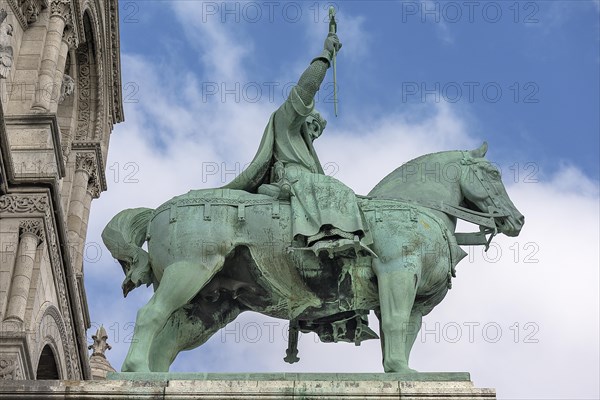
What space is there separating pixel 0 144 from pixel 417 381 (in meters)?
11.1

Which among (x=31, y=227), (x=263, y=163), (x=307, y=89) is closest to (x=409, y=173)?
(x=307, y=89)

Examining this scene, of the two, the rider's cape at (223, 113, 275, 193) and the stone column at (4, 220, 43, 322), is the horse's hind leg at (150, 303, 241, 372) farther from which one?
the stone column at (4, 220, 43, 322)

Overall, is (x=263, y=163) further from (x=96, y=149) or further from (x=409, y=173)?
(x=96, y=149)

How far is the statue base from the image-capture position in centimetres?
1672

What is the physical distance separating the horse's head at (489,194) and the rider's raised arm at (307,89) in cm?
198

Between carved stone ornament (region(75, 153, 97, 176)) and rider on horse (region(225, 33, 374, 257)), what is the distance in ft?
50.4

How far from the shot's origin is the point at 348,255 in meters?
18.6

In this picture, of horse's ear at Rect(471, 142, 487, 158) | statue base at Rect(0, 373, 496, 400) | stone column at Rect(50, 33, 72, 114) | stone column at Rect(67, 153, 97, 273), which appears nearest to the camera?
statue base at Rect(0, 373, 496, 400)

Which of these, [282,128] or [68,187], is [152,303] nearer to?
[282,128]

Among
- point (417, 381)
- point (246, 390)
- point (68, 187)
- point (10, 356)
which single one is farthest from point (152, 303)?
point (68, 187)

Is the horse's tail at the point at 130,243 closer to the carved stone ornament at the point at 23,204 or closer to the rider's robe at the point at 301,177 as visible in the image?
the rider's robe at the point at 301,177

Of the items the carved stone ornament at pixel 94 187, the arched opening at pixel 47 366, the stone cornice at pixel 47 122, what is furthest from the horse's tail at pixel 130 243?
the carved stone ornament at pixel 94 187

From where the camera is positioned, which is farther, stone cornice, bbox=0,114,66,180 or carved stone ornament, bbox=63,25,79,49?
carved stone ornament, bbox=63,25,79,49

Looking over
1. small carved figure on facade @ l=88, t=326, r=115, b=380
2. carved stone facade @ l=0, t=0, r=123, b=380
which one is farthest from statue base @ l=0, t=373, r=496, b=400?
small carved figure on facade @ l=88, t=326, r=115, b=380
